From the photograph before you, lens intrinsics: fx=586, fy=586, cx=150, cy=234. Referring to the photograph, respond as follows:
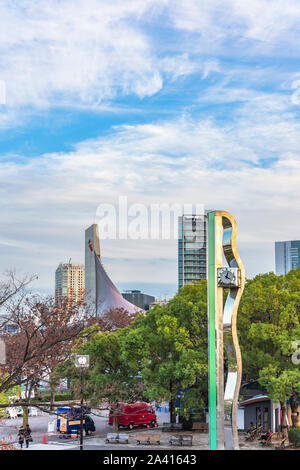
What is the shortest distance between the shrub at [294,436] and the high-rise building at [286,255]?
474 feet

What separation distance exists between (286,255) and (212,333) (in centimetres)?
17740

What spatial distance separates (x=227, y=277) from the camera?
537 inches

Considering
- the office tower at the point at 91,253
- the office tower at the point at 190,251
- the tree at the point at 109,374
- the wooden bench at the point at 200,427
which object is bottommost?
the wooden bench at the point at 200,427

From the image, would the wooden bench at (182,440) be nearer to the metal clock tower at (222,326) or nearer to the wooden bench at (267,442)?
the wooden bench at (267,442)

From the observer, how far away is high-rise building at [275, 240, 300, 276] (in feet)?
557

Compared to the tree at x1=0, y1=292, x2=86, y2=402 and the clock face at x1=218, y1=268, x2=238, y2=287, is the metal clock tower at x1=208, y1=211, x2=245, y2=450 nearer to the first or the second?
the clock face at x1=218, y1=268, x2=238, y2=287

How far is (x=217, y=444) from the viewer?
13320mm

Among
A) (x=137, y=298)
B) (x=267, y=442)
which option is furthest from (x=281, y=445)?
(x=137, y=298)

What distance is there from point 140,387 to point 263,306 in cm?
745

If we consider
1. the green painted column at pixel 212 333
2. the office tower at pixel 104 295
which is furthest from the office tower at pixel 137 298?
the green painted column at pixel 212 333

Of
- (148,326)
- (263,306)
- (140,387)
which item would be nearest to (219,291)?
(263,306)

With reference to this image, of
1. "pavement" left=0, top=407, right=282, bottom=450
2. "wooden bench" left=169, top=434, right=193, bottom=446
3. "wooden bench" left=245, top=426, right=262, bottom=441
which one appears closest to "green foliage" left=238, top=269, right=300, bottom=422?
"wooden bench" left=245, top=426, right=262, bottom=441

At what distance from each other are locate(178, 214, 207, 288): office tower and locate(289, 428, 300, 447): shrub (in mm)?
86511

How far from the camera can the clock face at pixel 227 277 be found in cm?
1361
